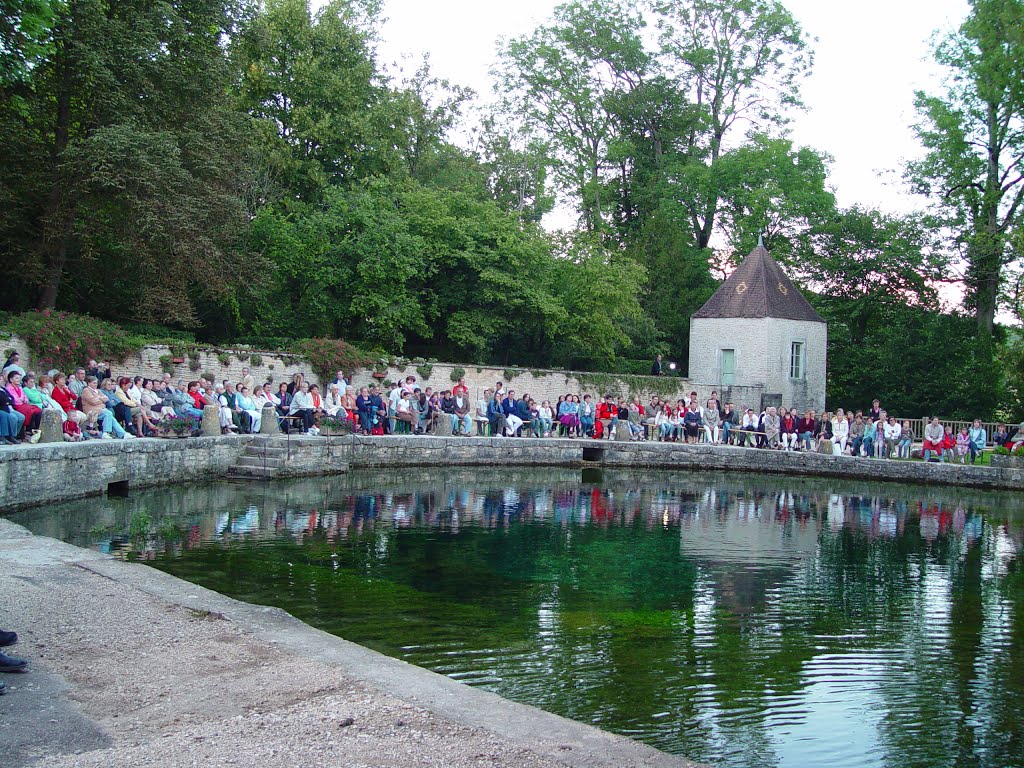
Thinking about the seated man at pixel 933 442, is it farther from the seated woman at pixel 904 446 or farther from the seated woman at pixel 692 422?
the seated woman at pixel 692 422

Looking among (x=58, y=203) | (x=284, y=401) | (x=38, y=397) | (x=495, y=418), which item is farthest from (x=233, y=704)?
(x=58, y=203)

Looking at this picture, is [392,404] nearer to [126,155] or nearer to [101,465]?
[126,155]

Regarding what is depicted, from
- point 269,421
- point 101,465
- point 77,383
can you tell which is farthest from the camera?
point 269,421

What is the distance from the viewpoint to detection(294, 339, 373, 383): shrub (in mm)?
22797

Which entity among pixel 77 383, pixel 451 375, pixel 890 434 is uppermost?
pixel 451 375

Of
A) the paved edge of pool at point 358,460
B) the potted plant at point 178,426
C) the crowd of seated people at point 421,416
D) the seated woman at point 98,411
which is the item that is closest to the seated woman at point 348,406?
the crowd of seated people at point 421,416

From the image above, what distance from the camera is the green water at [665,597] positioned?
586cm

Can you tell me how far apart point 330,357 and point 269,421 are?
5308mm

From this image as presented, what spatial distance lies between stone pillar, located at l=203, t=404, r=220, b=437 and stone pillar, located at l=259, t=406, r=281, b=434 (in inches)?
47.7

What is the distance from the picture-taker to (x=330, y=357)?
22.9 m

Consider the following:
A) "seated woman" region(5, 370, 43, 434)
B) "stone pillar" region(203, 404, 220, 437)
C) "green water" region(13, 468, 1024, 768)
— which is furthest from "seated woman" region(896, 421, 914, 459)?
"seated woman" region(5, 370, 43, 434)

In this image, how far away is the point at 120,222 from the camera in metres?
20.1

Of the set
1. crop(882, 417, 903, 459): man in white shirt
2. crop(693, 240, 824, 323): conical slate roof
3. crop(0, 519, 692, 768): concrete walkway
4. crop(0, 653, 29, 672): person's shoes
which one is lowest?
crop(0, 519, 692, 768): concrete walkway

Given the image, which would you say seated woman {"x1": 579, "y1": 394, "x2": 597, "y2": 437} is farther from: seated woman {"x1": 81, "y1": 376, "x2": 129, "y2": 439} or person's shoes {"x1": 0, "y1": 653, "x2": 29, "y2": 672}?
person's shoes {"x1": 0, "y1": 653, "x2": 29, "y2": 672}
